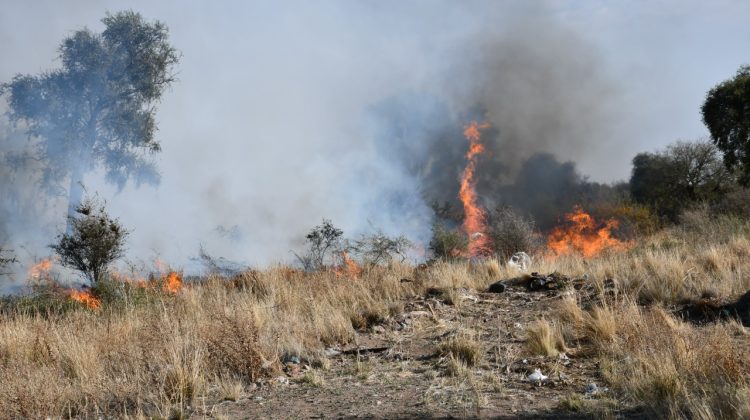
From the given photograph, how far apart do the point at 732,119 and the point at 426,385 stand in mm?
24800

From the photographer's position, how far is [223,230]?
2489cm

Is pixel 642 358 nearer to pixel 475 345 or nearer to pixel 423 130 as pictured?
pixel 475 345

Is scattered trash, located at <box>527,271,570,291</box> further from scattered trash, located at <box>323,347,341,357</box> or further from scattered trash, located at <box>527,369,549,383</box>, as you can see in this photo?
scattered trash, located at <box>527,369,549,383</box>

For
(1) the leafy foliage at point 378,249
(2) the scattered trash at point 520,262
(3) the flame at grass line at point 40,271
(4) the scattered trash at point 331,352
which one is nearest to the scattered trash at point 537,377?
(4) the scattered trash at point 331,352

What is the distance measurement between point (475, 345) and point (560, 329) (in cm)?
122

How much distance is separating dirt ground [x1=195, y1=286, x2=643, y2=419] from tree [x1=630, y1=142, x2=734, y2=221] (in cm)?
2549

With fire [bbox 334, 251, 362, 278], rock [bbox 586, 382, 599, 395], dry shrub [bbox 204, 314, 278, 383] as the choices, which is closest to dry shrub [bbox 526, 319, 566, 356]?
rock [bbox 586, 382, 599, 395]

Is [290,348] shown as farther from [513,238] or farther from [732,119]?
[732,119]

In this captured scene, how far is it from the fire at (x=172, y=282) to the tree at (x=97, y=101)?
13.2m

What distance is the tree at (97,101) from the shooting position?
70.0 feet

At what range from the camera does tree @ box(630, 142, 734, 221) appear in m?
28.4

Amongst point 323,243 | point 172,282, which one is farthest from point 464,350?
point 323,243

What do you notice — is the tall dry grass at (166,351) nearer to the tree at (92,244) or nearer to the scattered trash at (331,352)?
the scattered trash at (331,352)

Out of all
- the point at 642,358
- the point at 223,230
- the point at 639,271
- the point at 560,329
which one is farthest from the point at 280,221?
the point at 642,358
